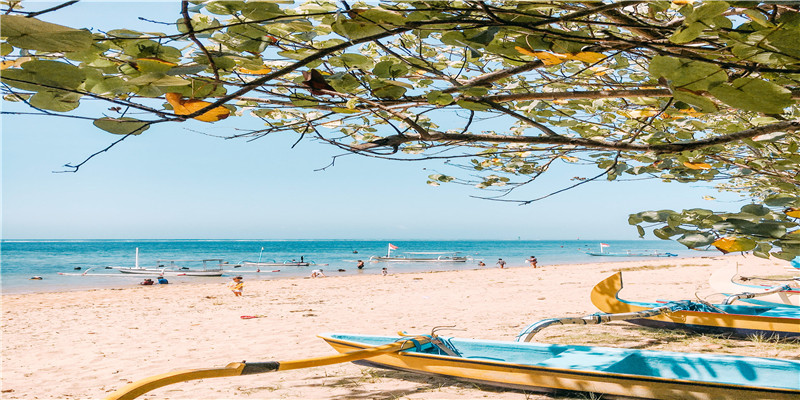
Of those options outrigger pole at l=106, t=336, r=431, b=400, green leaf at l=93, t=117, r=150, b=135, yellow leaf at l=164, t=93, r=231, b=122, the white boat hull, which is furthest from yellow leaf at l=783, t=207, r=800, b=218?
the white boat hull

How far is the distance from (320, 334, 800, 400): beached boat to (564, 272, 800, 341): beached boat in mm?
512

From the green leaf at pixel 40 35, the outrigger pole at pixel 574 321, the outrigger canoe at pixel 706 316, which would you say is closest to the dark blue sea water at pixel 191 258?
the outrigger canoe at pixel 706 316

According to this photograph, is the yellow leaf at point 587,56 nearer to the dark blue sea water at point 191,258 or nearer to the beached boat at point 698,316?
the beached boat at point 698,316

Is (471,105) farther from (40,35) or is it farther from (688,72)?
(40,35)

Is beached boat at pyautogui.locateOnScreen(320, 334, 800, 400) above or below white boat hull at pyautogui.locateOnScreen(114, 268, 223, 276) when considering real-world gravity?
above

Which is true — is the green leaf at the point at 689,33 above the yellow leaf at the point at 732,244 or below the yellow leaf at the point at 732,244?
above

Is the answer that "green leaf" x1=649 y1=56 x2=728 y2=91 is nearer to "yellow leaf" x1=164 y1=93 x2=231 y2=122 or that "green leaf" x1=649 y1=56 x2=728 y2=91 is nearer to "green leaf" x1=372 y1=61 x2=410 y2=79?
"green leaf" x1=372 y1=61 x2=410 y2=79

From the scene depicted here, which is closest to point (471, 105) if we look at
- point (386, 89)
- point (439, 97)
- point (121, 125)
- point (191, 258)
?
point (439, 97)

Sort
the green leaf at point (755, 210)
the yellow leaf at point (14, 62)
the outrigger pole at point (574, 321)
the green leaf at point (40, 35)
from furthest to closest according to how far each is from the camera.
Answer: the outrigger pole at point (574, 321), the green leaf at point (755, 210), the yellow leaf at point (14, 62), the green leaf at point (40, 35)

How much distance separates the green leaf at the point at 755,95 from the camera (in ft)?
2.91

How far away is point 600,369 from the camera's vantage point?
12.9ft

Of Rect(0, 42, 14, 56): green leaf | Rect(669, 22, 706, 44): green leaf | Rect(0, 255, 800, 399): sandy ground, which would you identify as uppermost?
Rect(669, 22, 706, 44): green leaf

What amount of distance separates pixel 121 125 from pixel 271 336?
665 cm

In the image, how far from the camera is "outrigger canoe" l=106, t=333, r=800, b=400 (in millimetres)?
3074
